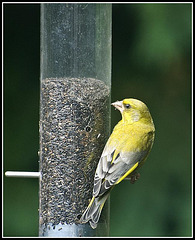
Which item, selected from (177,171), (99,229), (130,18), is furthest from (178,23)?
(99,229)

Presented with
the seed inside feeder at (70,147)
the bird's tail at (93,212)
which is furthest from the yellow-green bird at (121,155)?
the seed inside feeder at (70,147)

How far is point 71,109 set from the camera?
15.2 feet

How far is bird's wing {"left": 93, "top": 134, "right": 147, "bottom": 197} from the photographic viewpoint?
445 centimetres

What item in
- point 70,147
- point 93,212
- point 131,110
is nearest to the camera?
point 93,212

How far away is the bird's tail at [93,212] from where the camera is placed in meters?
4.45

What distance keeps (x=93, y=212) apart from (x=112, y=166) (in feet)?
0.96

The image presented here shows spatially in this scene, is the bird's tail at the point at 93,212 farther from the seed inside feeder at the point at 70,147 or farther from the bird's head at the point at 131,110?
the bird's head at the point at 131,110

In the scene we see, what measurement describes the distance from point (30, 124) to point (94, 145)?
2472 millimetres

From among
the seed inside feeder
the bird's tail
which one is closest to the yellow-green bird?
the bird's tail

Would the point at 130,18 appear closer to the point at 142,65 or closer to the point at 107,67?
the point at 142,65

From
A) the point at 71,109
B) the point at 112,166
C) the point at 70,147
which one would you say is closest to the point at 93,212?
the point at 112,166

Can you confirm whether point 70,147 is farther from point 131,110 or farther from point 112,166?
point 131,110

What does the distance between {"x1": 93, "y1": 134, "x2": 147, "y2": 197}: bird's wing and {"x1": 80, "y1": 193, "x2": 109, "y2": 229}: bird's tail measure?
5 cm

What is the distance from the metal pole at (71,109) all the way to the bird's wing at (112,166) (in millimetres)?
134
